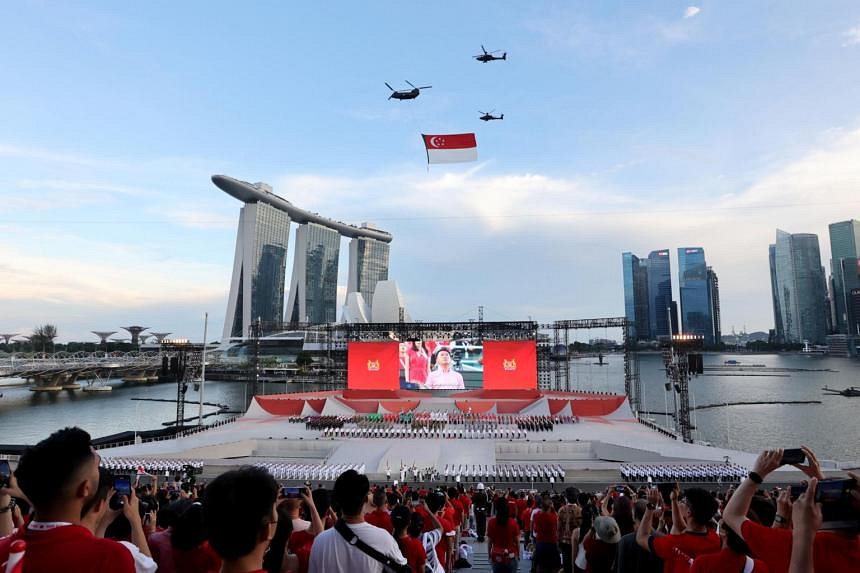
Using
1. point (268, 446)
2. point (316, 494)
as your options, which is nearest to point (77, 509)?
point (316, 494)

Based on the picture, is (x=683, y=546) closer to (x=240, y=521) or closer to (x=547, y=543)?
(x=240, y=521)

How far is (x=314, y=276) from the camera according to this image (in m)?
136

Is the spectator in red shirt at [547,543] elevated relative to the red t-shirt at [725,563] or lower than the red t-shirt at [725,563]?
lower

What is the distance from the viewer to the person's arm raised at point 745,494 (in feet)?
7.65

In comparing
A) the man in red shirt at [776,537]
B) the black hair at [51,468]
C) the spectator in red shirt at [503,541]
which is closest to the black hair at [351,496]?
the black hair at [51,468]

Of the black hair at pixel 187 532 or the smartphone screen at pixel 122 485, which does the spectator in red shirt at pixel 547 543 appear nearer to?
the black hair at pixel 187 532

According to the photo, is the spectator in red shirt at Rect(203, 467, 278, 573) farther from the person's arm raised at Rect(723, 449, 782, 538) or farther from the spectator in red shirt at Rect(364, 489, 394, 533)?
the spectator in red shirt at Rect(364, 489, 394, 533)

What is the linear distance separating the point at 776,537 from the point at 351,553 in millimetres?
2140

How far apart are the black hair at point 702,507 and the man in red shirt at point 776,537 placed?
14.5 inches

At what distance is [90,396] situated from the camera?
6122cm

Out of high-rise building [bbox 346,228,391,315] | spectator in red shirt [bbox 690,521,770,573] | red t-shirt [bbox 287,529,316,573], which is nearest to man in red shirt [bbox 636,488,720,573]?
spectator in red shirt [bbox 690,521,770,573]

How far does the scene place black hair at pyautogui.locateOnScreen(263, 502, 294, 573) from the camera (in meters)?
2.76

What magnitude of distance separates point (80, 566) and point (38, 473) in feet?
1.35

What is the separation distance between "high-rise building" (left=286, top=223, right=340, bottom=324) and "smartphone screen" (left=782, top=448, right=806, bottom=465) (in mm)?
126874
